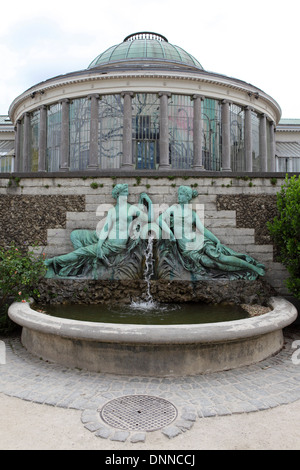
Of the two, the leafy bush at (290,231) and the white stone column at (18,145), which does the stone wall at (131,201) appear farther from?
the white stone column at (18,145)

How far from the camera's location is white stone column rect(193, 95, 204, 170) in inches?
898

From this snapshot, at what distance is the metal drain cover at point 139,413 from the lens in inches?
152

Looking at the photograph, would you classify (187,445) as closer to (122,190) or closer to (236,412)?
(236,412)

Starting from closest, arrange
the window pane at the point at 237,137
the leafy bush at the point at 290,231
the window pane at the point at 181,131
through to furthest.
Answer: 1. the leafy bush at the point at 290,231
2. the window pane at the point at 181,131
3. the window pane at the point at 237,137

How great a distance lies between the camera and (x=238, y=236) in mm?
8586

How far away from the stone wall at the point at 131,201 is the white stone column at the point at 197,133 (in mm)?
14523

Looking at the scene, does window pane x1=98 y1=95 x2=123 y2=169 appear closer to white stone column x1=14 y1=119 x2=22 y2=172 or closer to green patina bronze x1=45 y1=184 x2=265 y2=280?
white stone column x1=14 y1=119 x2=22 y2=172

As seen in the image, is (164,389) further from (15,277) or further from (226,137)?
(226,137)

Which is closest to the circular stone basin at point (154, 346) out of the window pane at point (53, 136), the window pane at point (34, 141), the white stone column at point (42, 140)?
the window pane at point (53, 136)

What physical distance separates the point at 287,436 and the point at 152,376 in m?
1.98

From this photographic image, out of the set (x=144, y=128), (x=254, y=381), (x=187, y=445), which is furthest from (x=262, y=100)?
(x=187, y=445)

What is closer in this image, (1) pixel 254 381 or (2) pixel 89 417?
(2) pixel 89 417

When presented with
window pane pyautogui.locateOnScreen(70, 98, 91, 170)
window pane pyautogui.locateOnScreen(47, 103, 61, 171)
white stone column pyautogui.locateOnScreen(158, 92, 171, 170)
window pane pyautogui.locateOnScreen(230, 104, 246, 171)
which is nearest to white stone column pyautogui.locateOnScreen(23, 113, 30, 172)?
window pane pyautogui.locateOnScreen(47, 103, 61, 171)

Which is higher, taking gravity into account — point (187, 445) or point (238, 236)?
point (238, 236)
